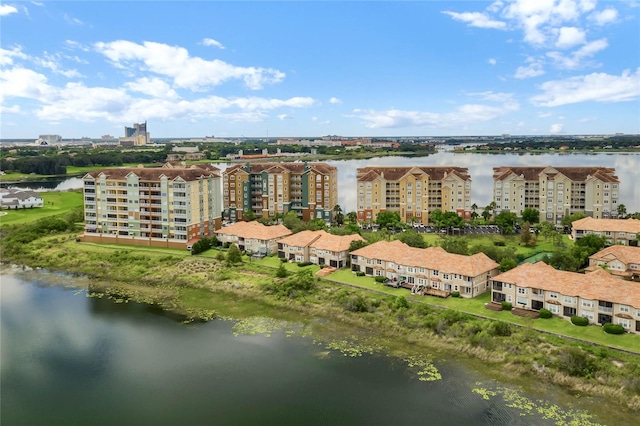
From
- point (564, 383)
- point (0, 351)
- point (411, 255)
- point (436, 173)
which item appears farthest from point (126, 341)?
point (436, 173)

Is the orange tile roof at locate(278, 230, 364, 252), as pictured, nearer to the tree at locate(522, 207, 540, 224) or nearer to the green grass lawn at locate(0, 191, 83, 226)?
the tree at locate(522, 207, 540, 224)

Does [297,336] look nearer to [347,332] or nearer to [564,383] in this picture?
[347,332]

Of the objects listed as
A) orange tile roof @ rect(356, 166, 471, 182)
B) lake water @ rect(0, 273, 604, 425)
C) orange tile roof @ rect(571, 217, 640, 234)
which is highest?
orange tile roof @ rect(356, 166, 471, 182)

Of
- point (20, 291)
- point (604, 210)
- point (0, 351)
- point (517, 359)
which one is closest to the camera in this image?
point (517, 359)

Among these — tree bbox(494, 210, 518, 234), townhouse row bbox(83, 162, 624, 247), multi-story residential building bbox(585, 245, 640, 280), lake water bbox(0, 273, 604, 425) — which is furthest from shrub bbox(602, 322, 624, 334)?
townhouse row bbox(83, 162, 624, 247)

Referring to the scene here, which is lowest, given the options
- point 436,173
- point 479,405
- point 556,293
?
point 479,405

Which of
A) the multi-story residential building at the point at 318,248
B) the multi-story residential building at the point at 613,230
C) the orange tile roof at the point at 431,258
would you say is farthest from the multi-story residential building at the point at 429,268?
the multi-story residential building at the point at 613,230
